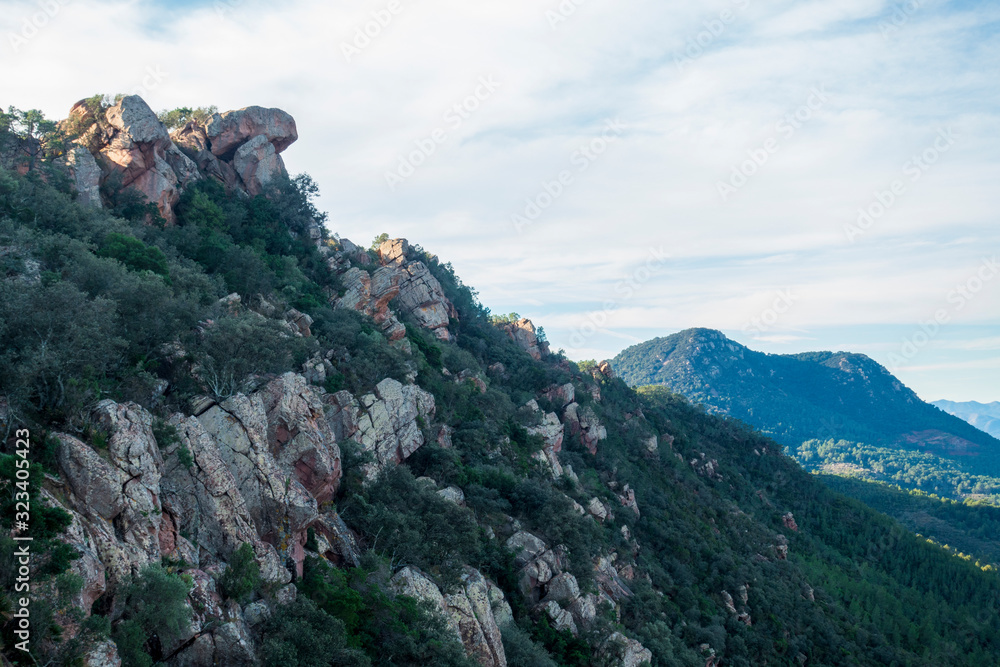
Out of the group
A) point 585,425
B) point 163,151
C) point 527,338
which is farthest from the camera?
point 527,338

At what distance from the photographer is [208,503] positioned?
18.2m

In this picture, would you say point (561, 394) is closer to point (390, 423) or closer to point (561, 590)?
point (390, 423)

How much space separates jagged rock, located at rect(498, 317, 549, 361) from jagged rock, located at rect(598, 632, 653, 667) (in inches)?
1853

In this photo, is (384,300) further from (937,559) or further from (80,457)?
(937,559)

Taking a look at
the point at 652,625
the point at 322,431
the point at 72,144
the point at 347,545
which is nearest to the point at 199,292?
the point at 322,431

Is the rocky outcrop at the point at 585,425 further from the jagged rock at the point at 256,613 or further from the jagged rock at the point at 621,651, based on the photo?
the jagged rock at the point at 256,613

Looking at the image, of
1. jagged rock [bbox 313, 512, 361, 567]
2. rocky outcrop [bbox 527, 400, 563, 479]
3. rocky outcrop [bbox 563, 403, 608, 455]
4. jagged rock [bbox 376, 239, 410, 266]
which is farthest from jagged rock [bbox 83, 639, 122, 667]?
jagged rock [bbox 376, 239, 410, 266]

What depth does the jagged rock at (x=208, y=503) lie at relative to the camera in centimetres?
1773

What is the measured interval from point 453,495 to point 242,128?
41214 mm

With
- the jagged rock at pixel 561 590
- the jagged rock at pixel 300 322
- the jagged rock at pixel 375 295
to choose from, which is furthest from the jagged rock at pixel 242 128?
the jagged rock at pixel 561 590

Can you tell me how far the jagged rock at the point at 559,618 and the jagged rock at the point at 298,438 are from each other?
1226 centimetres

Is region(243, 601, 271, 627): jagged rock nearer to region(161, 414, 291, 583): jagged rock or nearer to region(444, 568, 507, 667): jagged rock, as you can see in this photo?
region(161, 414, 291, 583): jagged rock

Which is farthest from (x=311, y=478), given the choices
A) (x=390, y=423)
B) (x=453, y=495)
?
(x=453, y=495)

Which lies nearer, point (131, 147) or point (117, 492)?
point (117, 492)
